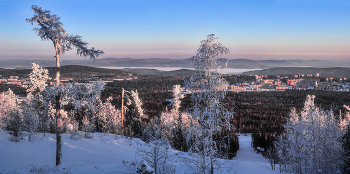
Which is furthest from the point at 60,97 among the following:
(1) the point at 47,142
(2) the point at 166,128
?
(2) the point at 166,128

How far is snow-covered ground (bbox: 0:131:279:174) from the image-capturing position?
26.6 ft

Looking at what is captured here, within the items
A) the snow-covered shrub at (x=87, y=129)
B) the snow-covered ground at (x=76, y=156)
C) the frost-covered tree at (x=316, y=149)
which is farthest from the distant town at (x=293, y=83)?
the snow-covered ground at (x=76, y=156)

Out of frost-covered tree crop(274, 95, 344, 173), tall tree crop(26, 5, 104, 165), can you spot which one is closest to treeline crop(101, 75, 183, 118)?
frost-covered tree crop(274, 95, 344, 173)

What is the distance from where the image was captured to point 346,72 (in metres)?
144

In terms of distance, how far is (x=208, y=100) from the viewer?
26.2ft

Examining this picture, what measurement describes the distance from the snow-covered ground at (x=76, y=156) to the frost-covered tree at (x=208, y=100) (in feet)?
5.29

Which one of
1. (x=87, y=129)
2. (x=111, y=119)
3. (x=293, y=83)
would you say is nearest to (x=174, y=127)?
(x=111, y=119)

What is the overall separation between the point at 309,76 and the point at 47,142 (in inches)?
7325

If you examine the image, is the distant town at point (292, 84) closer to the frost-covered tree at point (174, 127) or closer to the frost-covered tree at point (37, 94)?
the frost-covered tree at point (174, 127)

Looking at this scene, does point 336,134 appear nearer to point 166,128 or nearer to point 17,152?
point 166,128

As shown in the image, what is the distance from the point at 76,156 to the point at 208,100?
25.1 ft

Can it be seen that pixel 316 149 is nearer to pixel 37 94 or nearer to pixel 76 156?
pixel 76 156

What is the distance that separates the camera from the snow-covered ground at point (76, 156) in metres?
8.11

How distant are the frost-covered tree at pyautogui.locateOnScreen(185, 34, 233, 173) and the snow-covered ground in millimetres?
1612
